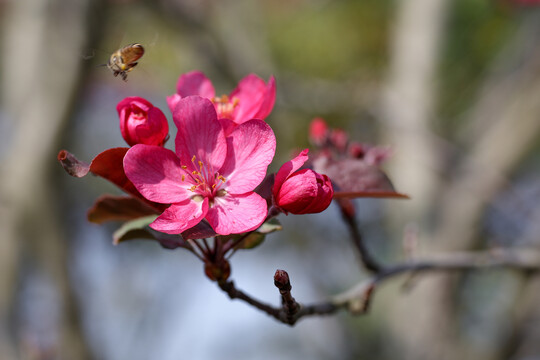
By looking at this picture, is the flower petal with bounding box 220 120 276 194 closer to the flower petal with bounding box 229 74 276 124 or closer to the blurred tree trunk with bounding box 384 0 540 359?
the flower petal with bounding box 229 74 276 124

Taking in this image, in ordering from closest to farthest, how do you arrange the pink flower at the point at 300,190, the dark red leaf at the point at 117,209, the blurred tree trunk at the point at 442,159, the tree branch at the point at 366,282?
the pink flower at the point at 300,190, the tree branch at the point at 366,282, the dark red leaf at the point at 117,209, the blurred tree trunk at the point at 442,159

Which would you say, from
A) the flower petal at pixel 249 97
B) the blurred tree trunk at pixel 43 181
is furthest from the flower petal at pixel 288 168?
the blurred tree trunk at pixel 43 181

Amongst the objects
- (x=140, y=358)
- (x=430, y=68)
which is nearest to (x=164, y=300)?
(x=140, y=358)

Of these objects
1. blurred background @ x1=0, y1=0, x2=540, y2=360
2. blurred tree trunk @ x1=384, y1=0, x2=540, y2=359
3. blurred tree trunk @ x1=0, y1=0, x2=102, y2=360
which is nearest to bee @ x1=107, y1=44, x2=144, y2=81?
blurred background @ x1=0, y1=0, x2=540, y2=360

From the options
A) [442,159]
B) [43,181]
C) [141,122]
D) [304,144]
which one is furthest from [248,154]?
[304,144]

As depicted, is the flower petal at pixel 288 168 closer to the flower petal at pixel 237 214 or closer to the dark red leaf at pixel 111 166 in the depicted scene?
the flower petal at pixel 237 214

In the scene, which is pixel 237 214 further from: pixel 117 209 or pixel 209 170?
pixel 117 209
